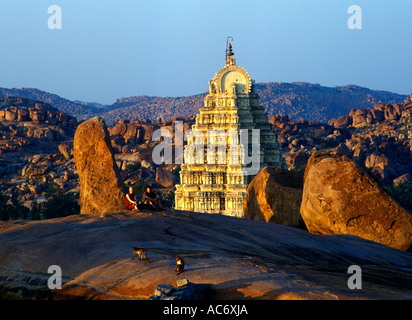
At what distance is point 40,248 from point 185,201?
43.8 m

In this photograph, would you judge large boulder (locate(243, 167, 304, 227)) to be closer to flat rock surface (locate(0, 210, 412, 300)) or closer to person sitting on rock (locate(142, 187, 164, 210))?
flat rock surface (locate(0, 210, 412, 300))

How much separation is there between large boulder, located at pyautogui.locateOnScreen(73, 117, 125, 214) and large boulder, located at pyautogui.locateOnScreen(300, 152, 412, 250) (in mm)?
6880

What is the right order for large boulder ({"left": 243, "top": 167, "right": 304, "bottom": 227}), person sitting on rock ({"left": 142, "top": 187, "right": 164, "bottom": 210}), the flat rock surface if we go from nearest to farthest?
the flat rock surface, person sitting on rock ({"left": 142, "top": 187, "right": 164, "bottom": 210}), large boulder ({"left": 243, "top": 167, "right": 304, "bottom": 227})

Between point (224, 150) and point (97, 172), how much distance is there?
113 ft

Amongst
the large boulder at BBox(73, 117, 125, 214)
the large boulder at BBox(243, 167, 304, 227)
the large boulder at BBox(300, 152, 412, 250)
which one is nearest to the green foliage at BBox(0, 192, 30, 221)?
the large boulder at BBox(243, 167, 304, 227)

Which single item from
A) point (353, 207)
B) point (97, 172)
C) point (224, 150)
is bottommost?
point (353, 207)

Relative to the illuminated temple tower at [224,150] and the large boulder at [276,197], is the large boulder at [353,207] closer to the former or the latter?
the large boulder at [276,197]

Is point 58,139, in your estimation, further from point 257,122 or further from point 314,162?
point 314,162

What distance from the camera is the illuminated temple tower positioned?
6003 cm

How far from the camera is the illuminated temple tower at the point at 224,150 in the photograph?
2363 inches

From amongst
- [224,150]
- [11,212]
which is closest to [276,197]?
[224,150]

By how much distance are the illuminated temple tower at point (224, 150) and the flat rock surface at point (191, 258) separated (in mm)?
36677

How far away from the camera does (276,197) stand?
31.0 m

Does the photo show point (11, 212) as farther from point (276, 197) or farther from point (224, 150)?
point (276, 197)
